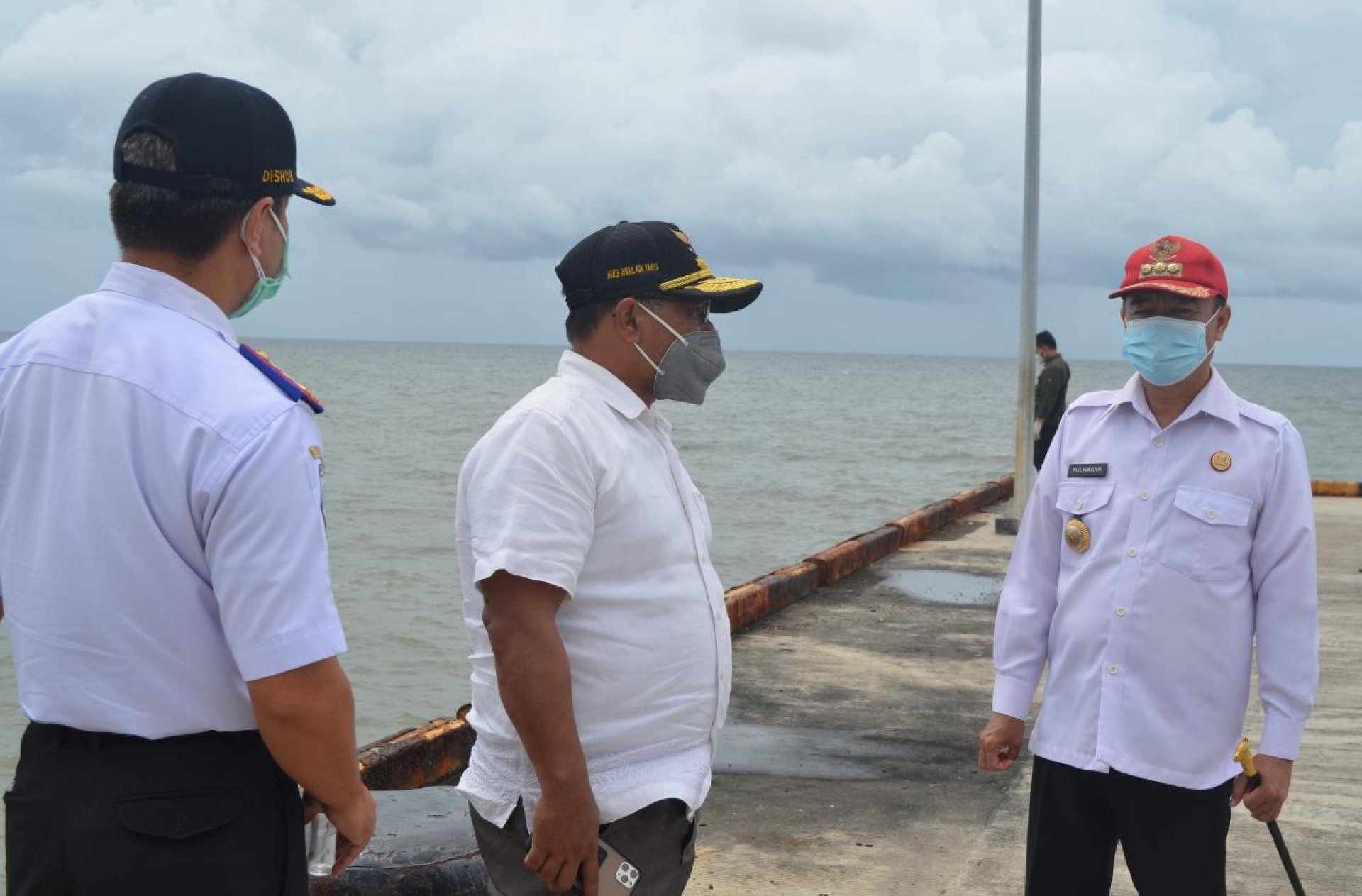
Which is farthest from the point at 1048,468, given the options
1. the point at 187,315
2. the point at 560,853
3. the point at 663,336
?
the point at 187,315

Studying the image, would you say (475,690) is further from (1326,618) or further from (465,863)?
(1326,618)

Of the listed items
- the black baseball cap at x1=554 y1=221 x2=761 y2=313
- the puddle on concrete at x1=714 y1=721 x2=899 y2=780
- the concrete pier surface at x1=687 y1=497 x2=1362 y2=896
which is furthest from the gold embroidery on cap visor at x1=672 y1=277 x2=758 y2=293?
the puddle on concrete at x1=714 y1=721 x2=899 y2=780

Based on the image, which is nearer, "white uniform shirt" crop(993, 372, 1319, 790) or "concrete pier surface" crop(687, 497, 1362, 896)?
"white uniform shirt" crop(993, 372, 1319, 790)

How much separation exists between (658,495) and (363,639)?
10259 mm

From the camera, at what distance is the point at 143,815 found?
6.54 ft

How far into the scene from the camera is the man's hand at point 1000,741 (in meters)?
3.38

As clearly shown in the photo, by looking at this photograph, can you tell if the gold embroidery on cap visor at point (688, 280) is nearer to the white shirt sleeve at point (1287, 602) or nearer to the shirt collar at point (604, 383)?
the shirt collar at point (604, 383)

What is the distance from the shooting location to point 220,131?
6.95ft

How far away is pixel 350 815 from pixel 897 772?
411 cm

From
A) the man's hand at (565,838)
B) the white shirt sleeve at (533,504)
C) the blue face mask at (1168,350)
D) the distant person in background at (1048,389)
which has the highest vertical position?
the blue face mask at (1168,350)

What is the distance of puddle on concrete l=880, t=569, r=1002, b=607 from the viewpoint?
32.6 feet

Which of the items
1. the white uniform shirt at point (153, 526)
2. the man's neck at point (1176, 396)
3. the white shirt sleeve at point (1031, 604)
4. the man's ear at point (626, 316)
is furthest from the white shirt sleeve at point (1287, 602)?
the white uniform shirt at point (153, 526)

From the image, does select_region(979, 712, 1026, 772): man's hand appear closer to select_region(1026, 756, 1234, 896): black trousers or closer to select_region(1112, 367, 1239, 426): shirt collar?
select_region(1026, 756, 1234, 896): black trousers

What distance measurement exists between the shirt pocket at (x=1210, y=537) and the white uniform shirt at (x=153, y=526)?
196cm
